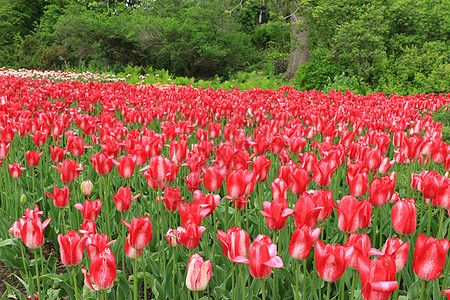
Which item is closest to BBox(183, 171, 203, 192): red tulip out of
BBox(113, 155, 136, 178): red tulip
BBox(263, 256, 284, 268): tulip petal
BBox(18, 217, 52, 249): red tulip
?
BBox(113, 155, 136, 178): red tulip

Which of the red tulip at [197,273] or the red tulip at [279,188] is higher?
the red tulip at [279,188]

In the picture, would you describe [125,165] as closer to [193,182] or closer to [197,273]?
[193,182]

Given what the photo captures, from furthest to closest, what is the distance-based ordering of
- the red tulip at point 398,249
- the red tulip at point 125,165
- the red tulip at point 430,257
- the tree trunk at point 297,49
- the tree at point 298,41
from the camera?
the tree trunk at point 297,49, the tree at point 298,41, the red tulip at point 125,165, the red tulip at point 398,249, the red tulip at point 430,257

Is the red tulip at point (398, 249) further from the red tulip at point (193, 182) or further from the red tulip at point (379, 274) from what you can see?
the red tulip at point (193, 182)

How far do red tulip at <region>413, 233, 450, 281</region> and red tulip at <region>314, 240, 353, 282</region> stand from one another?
21cm

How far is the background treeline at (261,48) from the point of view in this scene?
12805 millimetres

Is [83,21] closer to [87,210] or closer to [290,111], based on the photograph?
[290,111]

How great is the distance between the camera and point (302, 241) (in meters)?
1.46

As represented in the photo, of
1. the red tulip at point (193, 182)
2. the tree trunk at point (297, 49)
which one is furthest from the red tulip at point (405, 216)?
the tree trunk at point (297, 49)

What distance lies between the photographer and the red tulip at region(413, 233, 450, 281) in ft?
4.10

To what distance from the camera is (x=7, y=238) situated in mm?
2977

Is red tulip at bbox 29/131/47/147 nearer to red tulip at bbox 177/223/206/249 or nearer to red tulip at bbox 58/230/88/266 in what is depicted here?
red tulip at bbox 58/230/88/266

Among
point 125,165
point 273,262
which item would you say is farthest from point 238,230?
point 125,165

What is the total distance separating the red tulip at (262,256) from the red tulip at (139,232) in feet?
1.57
